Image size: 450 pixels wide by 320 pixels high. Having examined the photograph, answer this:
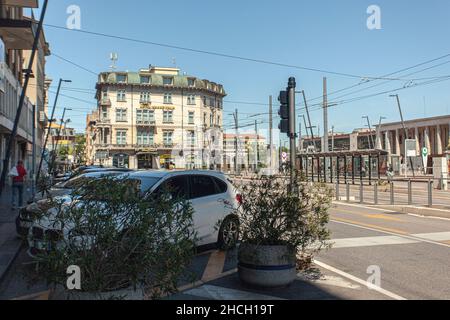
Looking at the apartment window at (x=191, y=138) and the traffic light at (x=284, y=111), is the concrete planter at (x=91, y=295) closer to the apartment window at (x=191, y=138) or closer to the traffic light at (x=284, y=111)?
the traffic light at (x=284, y=111)

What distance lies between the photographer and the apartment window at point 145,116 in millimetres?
83500

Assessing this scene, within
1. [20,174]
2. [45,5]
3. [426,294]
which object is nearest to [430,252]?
[426,294]

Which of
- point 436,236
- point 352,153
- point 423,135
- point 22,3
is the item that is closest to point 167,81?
point 423,135

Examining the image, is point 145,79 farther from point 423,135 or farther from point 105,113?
point 423,135

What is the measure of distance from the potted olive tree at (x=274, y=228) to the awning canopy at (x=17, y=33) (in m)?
18.6

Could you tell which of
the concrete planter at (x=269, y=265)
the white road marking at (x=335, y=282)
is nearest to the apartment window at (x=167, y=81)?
the white road marking at (x=335, y=282)

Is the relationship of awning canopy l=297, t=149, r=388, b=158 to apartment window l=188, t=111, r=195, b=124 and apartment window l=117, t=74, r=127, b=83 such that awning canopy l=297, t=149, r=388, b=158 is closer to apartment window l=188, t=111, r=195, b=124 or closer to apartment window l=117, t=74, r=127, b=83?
apartment window l=188, t=111, r=195, b=124

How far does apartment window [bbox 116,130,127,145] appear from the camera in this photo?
82438 millimetres

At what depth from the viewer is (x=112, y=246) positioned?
164 inches

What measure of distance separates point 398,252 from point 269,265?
386 cm

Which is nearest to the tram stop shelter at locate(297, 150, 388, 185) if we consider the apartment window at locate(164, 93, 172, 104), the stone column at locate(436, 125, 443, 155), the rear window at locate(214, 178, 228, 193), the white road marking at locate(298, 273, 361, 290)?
the rear window at locate(214, 178, 228, 193)
